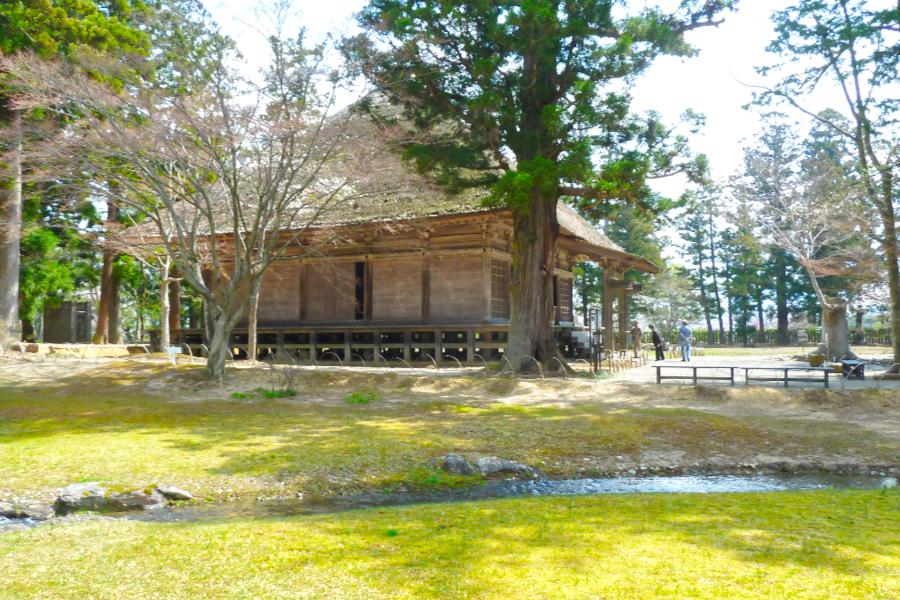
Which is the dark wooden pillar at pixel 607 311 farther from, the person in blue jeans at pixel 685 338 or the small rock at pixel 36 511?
the small rock at pixel 36 511

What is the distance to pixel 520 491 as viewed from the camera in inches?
270

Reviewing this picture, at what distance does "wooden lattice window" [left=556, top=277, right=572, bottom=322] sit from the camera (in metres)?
22.5

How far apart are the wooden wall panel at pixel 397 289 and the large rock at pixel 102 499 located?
1367 centimetres

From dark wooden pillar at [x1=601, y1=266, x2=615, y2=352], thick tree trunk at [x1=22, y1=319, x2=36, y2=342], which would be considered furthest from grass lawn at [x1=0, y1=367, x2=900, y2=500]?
thick tree trunk at [x1=22, y1=319, x2=36, y2=342]

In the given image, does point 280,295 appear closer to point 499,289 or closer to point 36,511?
point 499,289

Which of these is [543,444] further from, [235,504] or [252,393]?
[252,393]

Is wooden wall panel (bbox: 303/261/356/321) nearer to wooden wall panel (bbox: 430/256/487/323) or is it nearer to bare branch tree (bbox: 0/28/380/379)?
wooden wall panel (bbox: 430/256/487/323)

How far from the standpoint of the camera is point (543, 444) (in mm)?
8562

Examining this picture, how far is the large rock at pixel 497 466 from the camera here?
24.4 feet

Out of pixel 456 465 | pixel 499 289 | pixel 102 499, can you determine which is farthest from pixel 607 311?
pixel 102 499

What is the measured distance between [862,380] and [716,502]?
11025 mm

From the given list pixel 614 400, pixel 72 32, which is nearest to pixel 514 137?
pixel 614 400

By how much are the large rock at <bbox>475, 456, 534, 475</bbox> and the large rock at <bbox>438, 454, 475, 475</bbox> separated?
12 cm

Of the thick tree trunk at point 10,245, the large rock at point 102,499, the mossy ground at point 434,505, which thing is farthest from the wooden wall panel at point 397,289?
the large rock at point 102,499
